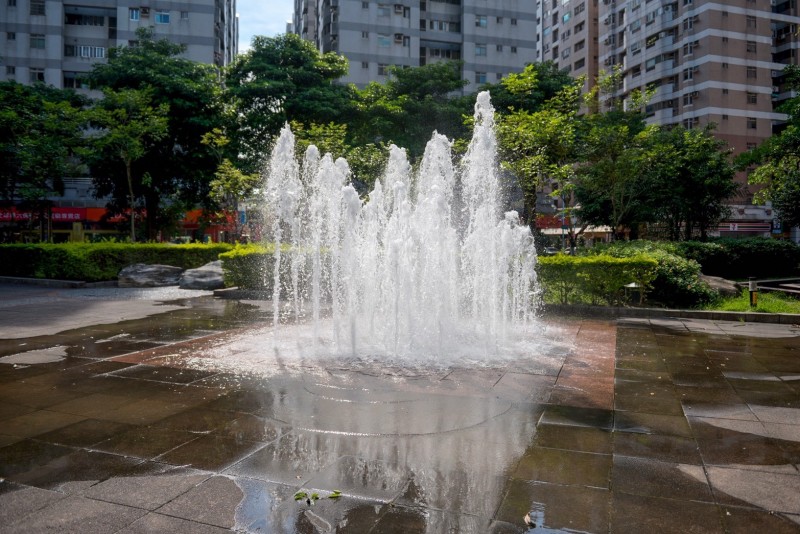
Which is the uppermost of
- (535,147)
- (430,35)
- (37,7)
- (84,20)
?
(430,35)

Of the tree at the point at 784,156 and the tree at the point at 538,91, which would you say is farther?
the tree at the point at 538,91

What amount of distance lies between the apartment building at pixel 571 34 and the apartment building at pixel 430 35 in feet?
29.4

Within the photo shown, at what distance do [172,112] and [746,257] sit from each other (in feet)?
84.9

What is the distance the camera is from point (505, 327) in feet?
31.8

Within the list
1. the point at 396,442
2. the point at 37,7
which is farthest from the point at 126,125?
the point at 37,7

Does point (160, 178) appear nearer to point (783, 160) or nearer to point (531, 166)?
point (531, 166)

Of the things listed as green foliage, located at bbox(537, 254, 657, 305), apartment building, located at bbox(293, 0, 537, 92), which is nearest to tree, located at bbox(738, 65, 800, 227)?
green foliage, located at bbox(537, 254, 657, 305)

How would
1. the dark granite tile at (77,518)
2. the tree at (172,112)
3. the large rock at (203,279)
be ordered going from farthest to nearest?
the tree at (172,112) → the large rock at (203,279) → the dark granite tile at (77,518)

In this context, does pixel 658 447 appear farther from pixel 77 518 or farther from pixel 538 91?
pixel 538 91

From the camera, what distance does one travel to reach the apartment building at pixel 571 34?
63.0 m

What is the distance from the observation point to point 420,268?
945cm

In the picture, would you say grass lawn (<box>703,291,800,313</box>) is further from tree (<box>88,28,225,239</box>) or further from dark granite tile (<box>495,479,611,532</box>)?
tree (<box>88,28,225,239</box>)

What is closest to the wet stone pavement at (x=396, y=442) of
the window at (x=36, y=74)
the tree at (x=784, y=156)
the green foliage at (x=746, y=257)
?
the green foliage at (x=746, y=257)

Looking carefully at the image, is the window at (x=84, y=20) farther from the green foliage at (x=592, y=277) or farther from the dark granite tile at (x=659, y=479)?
the dark granite tile at (x=659, y=479)
